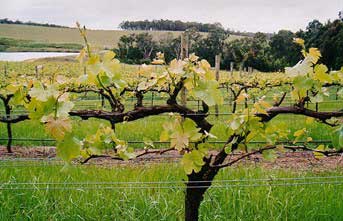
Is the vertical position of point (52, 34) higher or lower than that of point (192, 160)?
higher

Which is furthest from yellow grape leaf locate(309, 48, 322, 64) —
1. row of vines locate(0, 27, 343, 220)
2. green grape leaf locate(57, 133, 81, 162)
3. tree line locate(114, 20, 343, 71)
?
tree line locate(114, 20, 343, 71)

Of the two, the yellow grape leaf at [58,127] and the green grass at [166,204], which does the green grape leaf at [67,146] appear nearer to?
the yellow grape leaf at [58,127]

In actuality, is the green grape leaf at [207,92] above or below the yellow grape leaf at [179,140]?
above

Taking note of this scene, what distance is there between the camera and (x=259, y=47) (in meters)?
47.3

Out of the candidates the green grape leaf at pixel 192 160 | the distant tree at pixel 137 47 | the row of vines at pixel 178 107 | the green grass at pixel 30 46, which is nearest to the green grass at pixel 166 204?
the row of vines at pixel 178 107

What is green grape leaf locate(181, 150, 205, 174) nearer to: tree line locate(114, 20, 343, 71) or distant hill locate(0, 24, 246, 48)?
tree line locate(114, 20, 343, 71)

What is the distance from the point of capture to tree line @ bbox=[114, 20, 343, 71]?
121 ft

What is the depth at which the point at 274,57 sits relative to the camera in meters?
48.9

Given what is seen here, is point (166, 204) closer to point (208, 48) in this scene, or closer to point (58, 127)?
point (58, 127)

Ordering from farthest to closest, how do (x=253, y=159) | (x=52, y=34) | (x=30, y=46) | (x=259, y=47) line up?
(x=52, y=34) < (x=30, y=46) < (x=259, y=47) < (x=253, y=159)

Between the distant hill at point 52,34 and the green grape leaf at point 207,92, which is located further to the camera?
the distant hill at point 52,34

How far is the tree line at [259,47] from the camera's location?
121 ft

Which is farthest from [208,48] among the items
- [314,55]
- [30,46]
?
[314,55]

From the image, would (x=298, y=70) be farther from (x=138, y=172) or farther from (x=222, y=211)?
(x=138, y=172)
